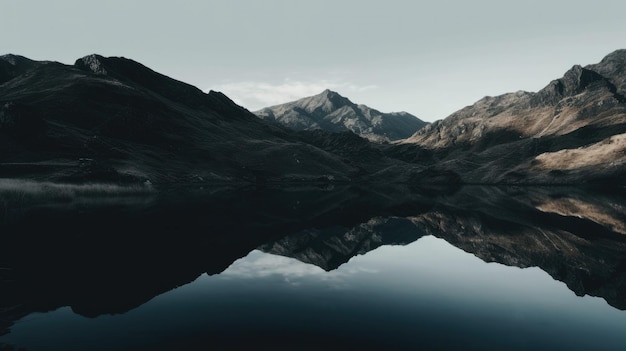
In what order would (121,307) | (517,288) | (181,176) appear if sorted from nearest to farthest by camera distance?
(121,307) → (517,288) → (181,176)

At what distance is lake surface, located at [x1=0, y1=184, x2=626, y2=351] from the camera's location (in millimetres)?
17578

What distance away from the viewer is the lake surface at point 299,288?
1758cm

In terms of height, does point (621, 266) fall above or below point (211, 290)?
above

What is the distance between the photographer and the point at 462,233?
54031 millimetres

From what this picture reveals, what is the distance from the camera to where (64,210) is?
62.9 metres

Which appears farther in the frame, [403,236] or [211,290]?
[403,236]

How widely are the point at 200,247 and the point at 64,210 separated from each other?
1592 inches

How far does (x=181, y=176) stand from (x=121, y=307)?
15115cm

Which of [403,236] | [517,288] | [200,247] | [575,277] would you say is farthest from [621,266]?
[200,247]

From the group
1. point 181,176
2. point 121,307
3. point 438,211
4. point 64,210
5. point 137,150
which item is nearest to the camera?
point 121,307

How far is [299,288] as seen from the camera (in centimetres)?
2620

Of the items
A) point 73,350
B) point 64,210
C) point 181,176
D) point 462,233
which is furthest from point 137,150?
point 73,350

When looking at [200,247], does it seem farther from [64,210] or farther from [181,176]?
[181,176]

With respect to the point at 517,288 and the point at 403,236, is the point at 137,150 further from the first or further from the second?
the point at 517,288
